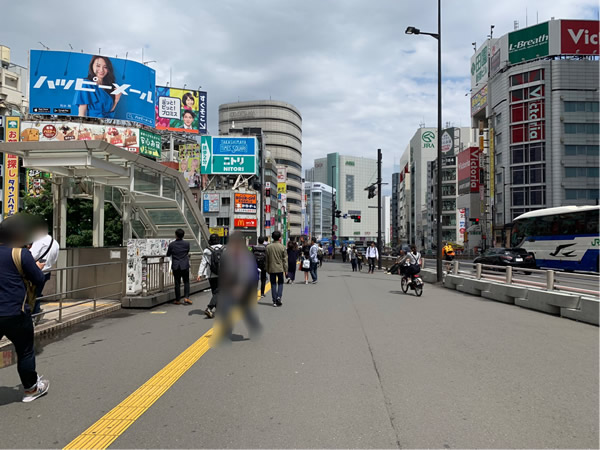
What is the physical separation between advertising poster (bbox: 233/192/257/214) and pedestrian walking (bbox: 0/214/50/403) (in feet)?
193

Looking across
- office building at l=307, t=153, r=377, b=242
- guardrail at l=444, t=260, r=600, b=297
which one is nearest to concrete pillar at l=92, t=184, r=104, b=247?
guardrail at l=444, t=260, r=600, b=297

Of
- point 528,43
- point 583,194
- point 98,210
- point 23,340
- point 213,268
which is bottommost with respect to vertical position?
point 23,340

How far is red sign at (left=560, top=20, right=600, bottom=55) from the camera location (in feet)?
177

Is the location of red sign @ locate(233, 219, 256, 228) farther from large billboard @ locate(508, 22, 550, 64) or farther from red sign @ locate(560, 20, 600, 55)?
red sign @ locate(560, 20, 600, 55)

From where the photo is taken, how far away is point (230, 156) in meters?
58.9

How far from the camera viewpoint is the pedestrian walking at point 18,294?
12.5ft

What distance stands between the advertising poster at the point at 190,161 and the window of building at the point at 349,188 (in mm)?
116216

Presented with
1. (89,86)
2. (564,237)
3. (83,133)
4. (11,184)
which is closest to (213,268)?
(564,237)

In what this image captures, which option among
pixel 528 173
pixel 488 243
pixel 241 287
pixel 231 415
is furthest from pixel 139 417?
pixel 488 243

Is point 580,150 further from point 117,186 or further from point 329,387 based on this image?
point 329,387

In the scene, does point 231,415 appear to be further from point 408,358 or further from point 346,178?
point 346,178

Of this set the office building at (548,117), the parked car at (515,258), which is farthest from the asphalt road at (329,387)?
the office building at (548,117)

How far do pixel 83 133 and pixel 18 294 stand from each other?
33901 millimetres

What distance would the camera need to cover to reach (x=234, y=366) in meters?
5.29
